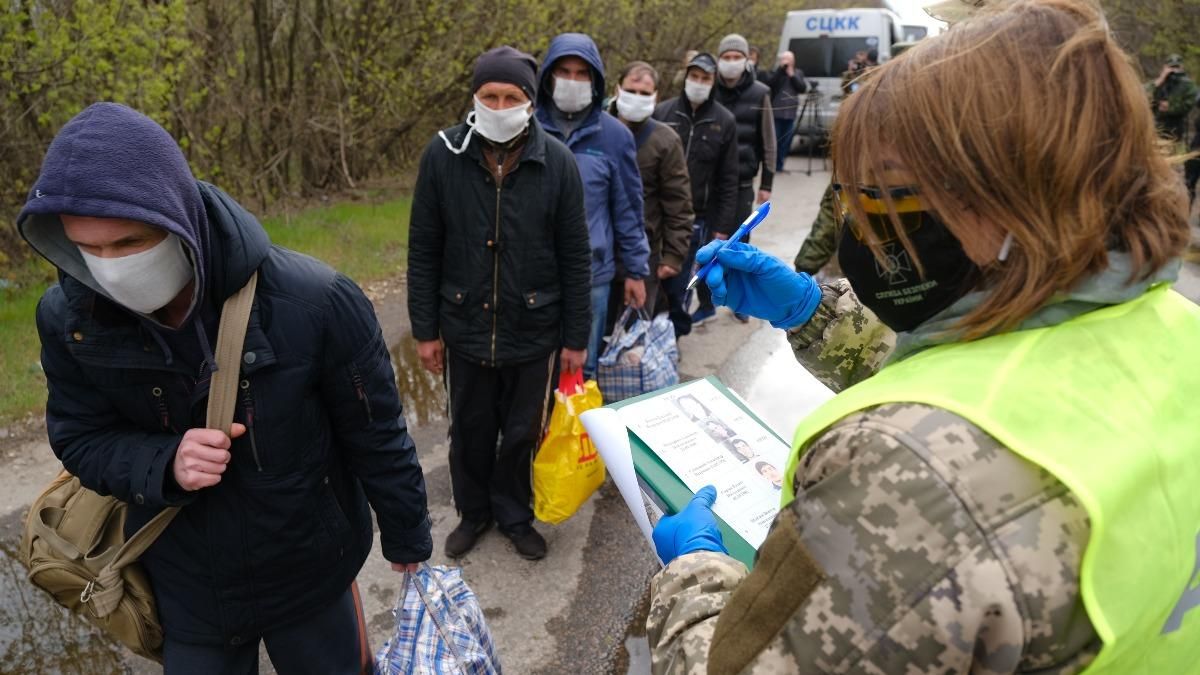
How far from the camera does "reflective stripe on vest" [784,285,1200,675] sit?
81cm

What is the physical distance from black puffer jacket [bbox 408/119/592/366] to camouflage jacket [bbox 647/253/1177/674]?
7.02 feet

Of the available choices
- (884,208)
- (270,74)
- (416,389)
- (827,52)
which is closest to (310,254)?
(270,74)

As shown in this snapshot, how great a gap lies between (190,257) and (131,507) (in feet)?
2.02

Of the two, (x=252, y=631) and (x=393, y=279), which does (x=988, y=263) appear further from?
(x=393, y=279)

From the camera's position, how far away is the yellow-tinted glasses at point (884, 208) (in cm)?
99

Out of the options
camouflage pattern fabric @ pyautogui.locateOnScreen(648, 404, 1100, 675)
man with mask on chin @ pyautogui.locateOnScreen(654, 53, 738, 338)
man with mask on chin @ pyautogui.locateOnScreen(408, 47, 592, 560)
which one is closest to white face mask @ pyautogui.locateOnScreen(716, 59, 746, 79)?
man with mask on chin @ pyautogui.locateOnScreen(654, 53, 738, 338)

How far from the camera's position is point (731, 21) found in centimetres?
1312

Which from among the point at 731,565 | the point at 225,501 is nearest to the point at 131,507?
the point at 225,501

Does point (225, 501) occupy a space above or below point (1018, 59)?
below

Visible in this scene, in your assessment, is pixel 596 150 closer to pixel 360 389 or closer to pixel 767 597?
pixel 360 389

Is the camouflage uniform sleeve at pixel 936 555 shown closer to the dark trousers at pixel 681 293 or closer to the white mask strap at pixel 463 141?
the white mask strap at pixel 463 141

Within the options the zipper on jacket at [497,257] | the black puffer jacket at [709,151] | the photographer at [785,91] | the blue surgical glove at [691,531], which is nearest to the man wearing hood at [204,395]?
the blue surgical glove at [691,531]

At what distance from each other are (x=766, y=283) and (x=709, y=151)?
3.52m

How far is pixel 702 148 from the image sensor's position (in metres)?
5.25
